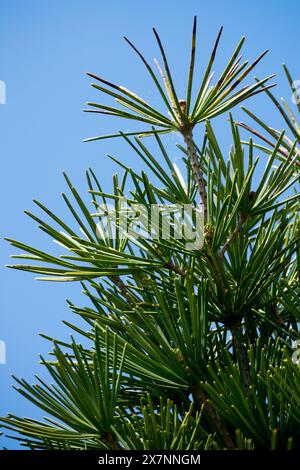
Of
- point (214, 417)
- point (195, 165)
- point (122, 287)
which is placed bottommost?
point (214, 417)

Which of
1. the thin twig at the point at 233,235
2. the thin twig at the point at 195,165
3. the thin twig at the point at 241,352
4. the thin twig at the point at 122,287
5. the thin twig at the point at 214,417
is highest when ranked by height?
the thin twig at the point at 195,165

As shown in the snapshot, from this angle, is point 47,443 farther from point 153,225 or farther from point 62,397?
point 153,225

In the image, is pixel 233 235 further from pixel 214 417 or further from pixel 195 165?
pixel 214 417

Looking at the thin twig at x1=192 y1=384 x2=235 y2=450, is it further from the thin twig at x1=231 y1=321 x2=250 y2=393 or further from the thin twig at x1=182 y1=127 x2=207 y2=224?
the thin twig at x1=182 y1=127 x2=207 y2=224

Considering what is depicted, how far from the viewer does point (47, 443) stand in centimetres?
64

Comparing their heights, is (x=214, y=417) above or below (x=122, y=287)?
below

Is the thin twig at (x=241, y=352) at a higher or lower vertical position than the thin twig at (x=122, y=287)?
lower

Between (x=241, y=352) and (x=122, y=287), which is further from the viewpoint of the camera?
(x=122, y=287)

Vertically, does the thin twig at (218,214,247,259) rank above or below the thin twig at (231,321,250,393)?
above

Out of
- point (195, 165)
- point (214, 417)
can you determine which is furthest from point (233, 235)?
point (214, 417)

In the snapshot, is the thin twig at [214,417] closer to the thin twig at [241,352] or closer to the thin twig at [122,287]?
the thin twig at [241,352]

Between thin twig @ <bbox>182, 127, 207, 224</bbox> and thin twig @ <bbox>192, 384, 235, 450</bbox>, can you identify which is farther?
thin twig @ <bbox>182, 127, 207, 224</bbox>
